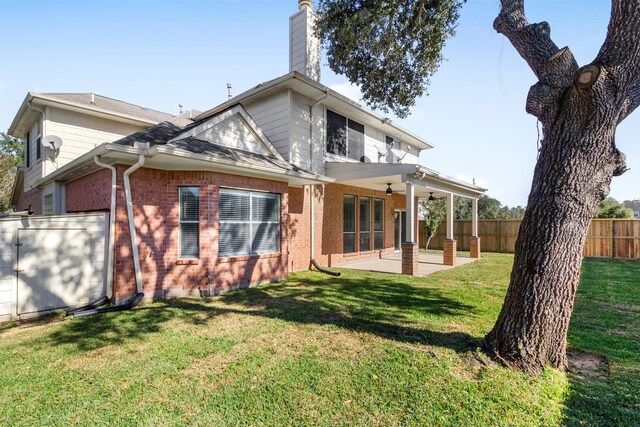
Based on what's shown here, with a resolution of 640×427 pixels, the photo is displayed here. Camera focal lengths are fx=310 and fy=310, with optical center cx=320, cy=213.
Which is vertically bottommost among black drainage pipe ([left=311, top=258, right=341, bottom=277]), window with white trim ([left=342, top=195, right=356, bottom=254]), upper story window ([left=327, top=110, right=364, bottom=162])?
black drainage pipe ([left=311, top=258, right=341, bottom=277])

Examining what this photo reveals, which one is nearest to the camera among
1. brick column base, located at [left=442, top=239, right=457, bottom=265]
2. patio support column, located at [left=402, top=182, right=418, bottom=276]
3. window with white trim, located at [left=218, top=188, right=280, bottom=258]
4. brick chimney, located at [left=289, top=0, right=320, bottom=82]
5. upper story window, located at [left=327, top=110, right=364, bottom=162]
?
window with white trim, located at [left=218, top=188, right=280, bottom=258]

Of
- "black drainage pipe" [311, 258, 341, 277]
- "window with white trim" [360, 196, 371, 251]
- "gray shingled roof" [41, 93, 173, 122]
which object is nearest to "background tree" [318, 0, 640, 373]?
"black drainage pipe" [311, 258, 341, 277]

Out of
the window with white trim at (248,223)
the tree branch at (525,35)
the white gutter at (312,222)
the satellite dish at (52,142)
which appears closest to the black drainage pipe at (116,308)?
the window with white trim at (248,223)

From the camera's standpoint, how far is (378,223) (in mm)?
15133

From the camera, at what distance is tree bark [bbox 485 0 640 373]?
3598 mm

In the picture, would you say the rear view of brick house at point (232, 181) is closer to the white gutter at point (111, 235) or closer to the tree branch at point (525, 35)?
the white gutter at point (111, 235)

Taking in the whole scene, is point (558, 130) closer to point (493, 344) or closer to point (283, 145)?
point (493, 344)

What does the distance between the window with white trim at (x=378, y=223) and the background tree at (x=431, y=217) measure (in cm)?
618

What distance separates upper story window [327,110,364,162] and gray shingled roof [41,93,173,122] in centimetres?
785

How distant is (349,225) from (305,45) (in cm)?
729

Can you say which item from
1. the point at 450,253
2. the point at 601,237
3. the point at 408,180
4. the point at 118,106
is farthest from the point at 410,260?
the point at 118,106

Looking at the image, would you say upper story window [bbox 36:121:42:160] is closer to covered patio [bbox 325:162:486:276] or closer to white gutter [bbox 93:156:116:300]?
white gutter [bbox 93:156:116:300]

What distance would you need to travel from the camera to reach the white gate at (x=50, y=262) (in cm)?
564

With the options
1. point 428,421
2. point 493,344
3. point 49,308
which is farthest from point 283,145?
point 428,421
